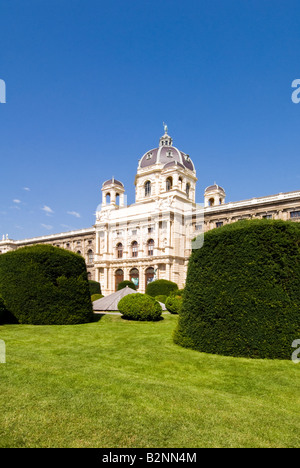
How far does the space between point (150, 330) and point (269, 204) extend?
114 feet

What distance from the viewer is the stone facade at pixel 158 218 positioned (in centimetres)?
4609

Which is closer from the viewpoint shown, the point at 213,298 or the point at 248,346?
the point at 248,346

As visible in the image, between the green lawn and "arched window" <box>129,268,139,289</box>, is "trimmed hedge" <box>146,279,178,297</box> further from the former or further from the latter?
the green lawn

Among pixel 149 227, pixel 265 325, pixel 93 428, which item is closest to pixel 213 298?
pixel 265 325

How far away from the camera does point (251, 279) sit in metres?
9.53

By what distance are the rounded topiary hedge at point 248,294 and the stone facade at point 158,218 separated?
34076 mm

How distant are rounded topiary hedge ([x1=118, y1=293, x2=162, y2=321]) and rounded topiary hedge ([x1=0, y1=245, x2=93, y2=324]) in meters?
2.16

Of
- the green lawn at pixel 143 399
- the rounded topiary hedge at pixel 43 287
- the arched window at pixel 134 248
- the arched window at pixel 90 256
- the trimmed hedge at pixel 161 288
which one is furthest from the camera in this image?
the arched window at pixel 90 256

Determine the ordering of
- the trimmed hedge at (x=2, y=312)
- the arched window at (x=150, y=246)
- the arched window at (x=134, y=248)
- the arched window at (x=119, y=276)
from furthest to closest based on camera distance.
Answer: the arched window at (x=119, y=276)
the arched window at (x=134, y=248)
the arched window at (x=150, y=246)
the trimmed hedge at (x=2, y=312)

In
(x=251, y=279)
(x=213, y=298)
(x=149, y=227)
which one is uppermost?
(x=149, y=227)

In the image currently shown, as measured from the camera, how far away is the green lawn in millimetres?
4242

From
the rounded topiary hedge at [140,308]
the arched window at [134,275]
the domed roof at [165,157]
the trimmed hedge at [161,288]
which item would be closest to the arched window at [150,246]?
the arched window at [134,275]

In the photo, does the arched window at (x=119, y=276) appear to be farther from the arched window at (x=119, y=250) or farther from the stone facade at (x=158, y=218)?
the arched window at (x=119, y=250)
